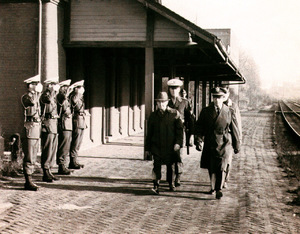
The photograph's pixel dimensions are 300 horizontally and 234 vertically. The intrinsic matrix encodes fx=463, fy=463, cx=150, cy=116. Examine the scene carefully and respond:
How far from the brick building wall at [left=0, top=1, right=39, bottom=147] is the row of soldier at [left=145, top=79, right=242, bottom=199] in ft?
16.4

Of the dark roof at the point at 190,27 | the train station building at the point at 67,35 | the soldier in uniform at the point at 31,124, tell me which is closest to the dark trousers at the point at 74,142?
the soldier in uniform at the point at 31,124

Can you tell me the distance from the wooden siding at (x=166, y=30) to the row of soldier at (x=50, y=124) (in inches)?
114

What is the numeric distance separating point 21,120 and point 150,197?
5.42 m

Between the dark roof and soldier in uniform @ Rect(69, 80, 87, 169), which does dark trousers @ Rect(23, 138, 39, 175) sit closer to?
soldier in uniform @ Rect(69, 80, 87, 169)

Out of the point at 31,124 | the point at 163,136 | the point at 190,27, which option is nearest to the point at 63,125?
the point at 31,124

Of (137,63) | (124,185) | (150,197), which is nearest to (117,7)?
(124,185)

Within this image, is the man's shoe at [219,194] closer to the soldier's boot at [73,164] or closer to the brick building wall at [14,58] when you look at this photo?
the soldier's boot at [73,164]

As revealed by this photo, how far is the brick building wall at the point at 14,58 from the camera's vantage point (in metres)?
12.0

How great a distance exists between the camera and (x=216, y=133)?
8023mm

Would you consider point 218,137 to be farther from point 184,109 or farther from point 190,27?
point 190,27

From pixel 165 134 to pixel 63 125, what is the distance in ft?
8.46

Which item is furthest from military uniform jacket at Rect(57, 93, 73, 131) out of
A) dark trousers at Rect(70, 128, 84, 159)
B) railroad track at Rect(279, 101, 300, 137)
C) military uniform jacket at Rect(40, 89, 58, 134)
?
railroad track at Rect(279, 101, 300, 137)

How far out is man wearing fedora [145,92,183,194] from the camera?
8.32 metres

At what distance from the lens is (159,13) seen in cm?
1173
